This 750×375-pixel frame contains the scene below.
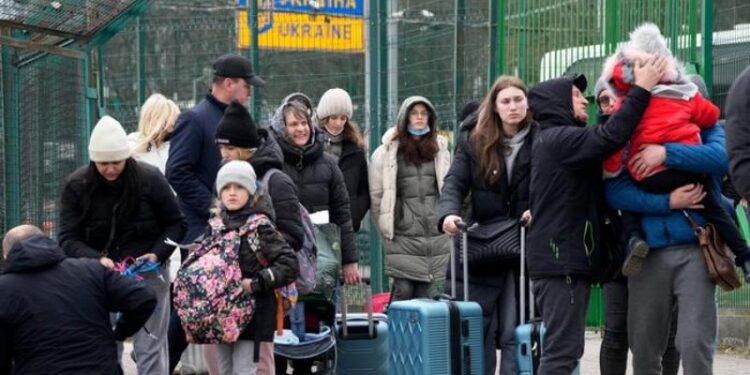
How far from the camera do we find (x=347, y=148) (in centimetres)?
1023

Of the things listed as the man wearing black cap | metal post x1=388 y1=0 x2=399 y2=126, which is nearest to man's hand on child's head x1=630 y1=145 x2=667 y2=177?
the man wearing black cap

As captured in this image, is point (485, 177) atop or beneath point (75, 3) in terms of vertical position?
beneath

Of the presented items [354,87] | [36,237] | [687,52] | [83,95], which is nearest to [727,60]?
[687,52]

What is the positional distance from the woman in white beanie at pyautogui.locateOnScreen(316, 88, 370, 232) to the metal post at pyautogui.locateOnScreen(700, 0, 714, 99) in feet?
8.66

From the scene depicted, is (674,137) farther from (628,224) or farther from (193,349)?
(193,349)

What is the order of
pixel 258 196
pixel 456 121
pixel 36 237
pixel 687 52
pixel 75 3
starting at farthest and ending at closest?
pixel 456 121, pixel 687 52, pixel 75 3, pixel 258 196, pixel 36 237

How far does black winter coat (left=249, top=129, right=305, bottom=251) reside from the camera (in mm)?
8258

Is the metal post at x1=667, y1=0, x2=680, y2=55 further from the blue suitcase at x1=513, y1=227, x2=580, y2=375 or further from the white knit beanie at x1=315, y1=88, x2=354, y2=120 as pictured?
the blue suitcase at x1=513, y1=227, x2=580, y2=375

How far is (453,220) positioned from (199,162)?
1.66m

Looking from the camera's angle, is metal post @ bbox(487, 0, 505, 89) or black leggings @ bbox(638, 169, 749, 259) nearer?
black leggings @ bbox(638, 169, 749, 259)

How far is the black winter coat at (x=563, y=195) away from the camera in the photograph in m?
7.32

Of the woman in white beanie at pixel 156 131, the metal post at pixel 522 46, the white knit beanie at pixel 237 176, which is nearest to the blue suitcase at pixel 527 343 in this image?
the white knit beanie at pixel 237 176

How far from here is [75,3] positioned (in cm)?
1001

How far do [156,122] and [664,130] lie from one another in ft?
12.9
